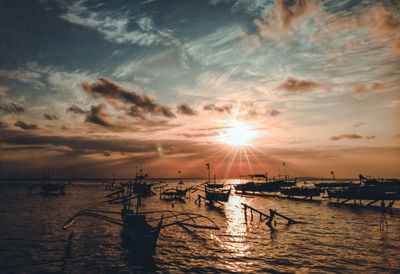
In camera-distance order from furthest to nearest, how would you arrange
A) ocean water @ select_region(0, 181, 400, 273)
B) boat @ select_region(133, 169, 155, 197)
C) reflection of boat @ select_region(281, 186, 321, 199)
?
reflection of boat @ select_region(281, 186, 321, 199) < boat @ select_region(133, 169, 155, 197) < ocean water @ select_region(0, 181, 400, 273)

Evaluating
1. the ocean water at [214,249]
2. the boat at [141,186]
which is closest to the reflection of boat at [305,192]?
the ocean water at [214,249]

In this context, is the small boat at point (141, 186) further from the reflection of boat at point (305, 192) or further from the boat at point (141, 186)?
the reflection of boat at point (305, 192)

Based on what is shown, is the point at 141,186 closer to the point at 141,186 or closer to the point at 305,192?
the point at 141,186

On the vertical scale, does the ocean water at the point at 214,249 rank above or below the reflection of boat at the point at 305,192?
above

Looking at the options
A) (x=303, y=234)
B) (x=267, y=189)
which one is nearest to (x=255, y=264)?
(x=303, y=234)

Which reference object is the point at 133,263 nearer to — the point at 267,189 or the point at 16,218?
the point at 16,218

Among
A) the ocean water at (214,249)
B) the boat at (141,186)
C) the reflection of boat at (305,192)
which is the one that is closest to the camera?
the ocean water at (214,249)

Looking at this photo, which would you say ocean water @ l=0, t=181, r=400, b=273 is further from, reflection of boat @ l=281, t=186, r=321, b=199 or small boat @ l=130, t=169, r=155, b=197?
reflection of boat @ l=281, t=186, r=321, b=199

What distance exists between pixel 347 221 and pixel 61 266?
140ft

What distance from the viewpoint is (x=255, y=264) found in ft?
65.9

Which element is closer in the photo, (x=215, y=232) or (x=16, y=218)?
(x=215, y=232)

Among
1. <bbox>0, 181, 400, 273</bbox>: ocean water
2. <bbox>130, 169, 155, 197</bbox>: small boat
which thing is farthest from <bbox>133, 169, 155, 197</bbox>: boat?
<bbox>0, 181, 400, 273</bbox>: ocean water

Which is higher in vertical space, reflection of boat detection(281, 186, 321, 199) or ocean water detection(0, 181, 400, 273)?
ocean water detection(0, 181, 400, 273)

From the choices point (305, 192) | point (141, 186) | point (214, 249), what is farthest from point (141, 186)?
point (214, 249)
